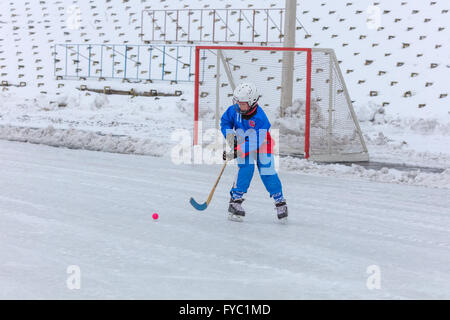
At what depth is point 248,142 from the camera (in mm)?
5195

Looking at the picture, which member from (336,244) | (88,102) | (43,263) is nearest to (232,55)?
(336,244)

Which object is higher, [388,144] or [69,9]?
[69,9]

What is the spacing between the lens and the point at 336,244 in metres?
4.58

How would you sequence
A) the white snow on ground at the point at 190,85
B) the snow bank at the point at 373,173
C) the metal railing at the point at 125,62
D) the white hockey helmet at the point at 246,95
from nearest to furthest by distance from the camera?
the white hockey helmet at the point at 246,95 → the snow bank at the point at 373,173 → the white snow on ground at the point at 190,85 → the metal railing at the point at 125,62

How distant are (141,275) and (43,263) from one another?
2.13 ft

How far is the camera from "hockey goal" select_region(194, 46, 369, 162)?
387 inches

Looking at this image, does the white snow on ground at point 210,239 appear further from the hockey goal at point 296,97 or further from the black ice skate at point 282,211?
the hockey goal at point 296,97

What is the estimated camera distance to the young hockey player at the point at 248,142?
201 inches

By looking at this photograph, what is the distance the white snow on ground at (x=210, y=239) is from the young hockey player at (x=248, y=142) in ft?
0.77

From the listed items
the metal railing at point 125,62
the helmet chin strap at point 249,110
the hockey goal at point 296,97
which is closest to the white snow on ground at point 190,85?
the metal railing at point 125,62

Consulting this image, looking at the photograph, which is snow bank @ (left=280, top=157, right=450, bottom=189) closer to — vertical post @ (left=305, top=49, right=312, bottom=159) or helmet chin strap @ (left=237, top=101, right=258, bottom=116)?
vertical post @ (left=305, top=49, right=312, bottom=159)

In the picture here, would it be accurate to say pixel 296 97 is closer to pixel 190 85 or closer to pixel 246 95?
pixel 246 95

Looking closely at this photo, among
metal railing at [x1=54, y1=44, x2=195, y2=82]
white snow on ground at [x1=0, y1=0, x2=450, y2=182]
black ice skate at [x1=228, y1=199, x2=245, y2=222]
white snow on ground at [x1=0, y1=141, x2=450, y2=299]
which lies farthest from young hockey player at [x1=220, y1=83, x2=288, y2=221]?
metal railing at [x1=54, y1=44, x2=195, y2=82]
